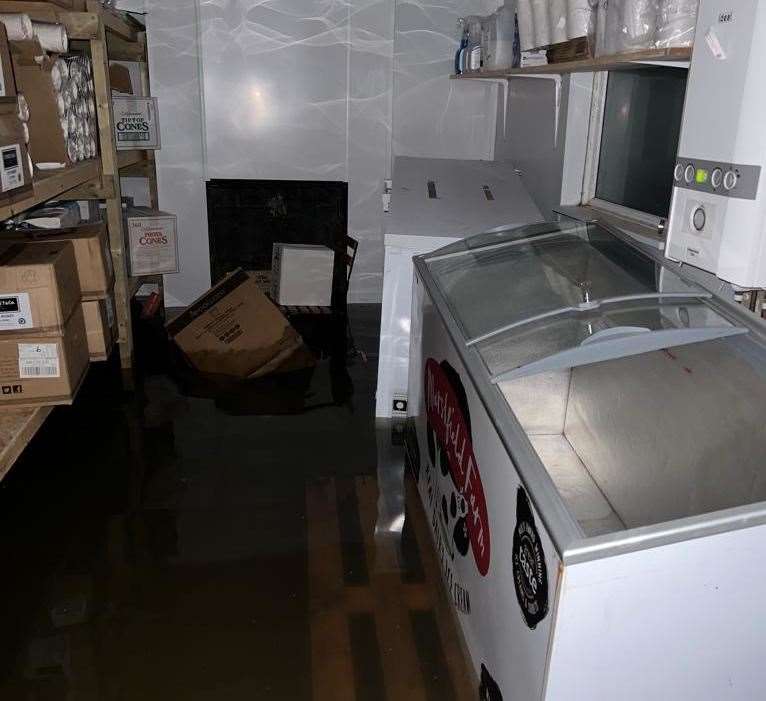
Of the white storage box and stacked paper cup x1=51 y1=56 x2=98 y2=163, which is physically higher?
stacked paper cup x1=51 y1=56 x2=98 y2=163

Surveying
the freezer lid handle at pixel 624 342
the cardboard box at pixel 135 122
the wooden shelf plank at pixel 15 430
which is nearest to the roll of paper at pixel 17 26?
the wooden shelf plank at pixel 15 430

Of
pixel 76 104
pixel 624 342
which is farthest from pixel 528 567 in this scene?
pixel 76 104

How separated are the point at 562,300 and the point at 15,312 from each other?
173 centimetres

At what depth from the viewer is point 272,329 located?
3.70 metres

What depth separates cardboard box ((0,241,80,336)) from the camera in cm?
229

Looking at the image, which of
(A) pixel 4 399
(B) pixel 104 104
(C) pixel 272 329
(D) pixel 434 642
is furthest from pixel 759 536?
(B) pixel 104 104

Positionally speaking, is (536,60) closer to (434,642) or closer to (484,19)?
(484,19)

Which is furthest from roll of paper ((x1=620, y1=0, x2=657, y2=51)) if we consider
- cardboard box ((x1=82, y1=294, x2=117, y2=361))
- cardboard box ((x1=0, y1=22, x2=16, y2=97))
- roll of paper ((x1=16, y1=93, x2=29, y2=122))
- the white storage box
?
the white storage box

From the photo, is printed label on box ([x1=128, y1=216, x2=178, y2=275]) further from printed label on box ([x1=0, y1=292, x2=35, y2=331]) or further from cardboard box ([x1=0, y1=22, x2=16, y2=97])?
cardboard box ([x1=0, y1=22, x2=16, y2=97])

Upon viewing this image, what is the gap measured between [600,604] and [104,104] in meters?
3.28

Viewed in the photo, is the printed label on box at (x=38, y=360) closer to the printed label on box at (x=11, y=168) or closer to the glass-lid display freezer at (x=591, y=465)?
the printed label on box at (x=11, y=168)

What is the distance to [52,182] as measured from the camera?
8.35 ft

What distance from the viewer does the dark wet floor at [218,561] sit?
180cm

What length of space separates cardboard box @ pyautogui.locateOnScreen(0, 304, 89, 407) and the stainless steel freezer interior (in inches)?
50.6
